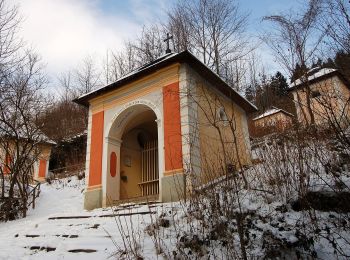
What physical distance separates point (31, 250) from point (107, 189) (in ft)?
15.8

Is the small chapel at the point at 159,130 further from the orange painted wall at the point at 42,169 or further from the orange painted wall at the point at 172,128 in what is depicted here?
Result: the orange painted wall at the point at 42,169

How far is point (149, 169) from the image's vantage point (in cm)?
1404

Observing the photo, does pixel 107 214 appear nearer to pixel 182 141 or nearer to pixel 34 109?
pixel 182 141

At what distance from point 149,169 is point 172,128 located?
401 cm

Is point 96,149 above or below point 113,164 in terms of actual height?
above

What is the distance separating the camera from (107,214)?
8.70m

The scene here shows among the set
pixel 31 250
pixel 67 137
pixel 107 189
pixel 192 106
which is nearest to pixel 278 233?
pixel 31 250

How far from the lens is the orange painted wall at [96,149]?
11945mm

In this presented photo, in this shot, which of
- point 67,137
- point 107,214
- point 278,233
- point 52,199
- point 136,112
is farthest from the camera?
point 67,137

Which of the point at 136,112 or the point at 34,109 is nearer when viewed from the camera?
the point at 136,112

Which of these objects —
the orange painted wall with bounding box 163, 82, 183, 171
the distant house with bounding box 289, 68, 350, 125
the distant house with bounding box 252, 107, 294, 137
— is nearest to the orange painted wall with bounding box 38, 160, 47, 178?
the distant house with bounding box 252, 107, 294, 137

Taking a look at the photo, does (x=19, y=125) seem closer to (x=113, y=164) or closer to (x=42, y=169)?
(x=113, y=164)

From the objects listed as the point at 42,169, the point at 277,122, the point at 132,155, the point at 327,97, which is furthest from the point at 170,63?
the point at 42,169

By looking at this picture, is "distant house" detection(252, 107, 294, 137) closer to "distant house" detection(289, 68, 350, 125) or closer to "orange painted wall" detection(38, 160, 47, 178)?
"distant house" detection(289, 68, 350, 125)
